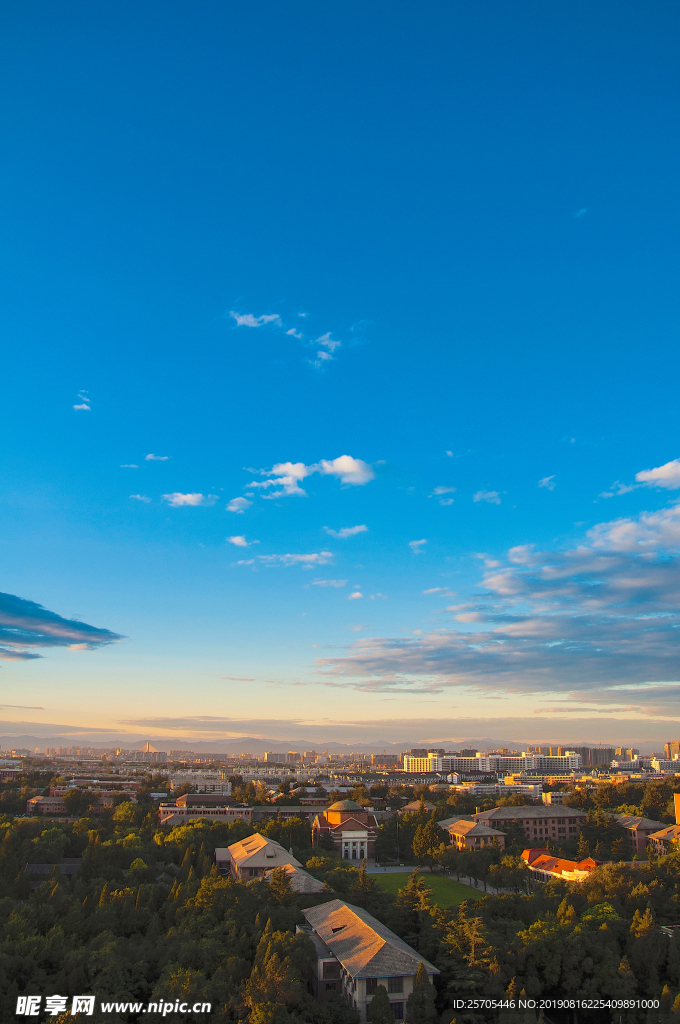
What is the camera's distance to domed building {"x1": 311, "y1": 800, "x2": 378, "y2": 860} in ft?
233

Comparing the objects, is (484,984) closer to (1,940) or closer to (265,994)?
(265,994)

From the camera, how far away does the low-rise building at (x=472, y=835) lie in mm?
66438

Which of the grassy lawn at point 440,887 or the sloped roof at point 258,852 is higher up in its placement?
the sloped roof at point 258,852

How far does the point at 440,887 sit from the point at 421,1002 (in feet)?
101

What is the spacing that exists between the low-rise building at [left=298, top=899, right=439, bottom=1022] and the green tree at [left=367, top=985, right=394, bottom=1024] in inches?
24.9

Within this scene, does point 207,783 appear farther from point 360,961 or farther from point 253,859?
point 360,961

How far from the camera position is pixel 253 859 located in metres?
46.7

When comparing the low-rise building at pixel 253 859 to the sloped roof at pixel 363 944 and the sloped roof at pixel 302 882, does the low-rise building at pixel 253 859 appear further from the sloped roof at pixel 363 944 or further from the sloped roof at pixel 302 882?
the sloped roof at pixel 363 944

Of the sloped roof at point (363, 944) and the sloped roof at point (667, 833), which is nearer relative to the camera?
the sloped roof at point (363, 944)

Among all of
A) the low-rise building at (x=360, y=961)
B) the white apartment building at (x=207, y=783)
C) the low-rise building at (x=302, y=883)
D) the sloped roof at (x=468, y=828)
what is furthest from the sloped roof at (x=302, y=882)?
the white apartment building at (x=207, y=783)

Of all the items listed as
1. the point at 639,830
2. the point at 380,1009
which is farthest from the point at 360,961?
the point at 639,830

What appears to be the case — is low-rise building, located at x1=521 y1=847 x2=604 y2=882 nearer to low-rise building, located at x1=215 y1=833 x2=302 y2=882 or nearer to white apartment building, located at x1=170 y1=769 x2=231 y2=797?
low-rise building, located at x1=215 y1=833 x2=302 y2=882

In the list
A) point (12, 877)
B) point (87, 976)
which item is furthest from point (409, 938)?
point (12, 877)

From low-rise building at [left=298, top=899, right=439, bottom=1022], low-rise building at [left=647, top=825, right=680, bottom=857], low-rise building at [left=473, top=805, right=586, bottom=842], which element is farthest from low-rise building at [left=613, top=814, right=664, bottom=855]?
low-rise building at [left=298, top=899, right=439, bottom=1022]
